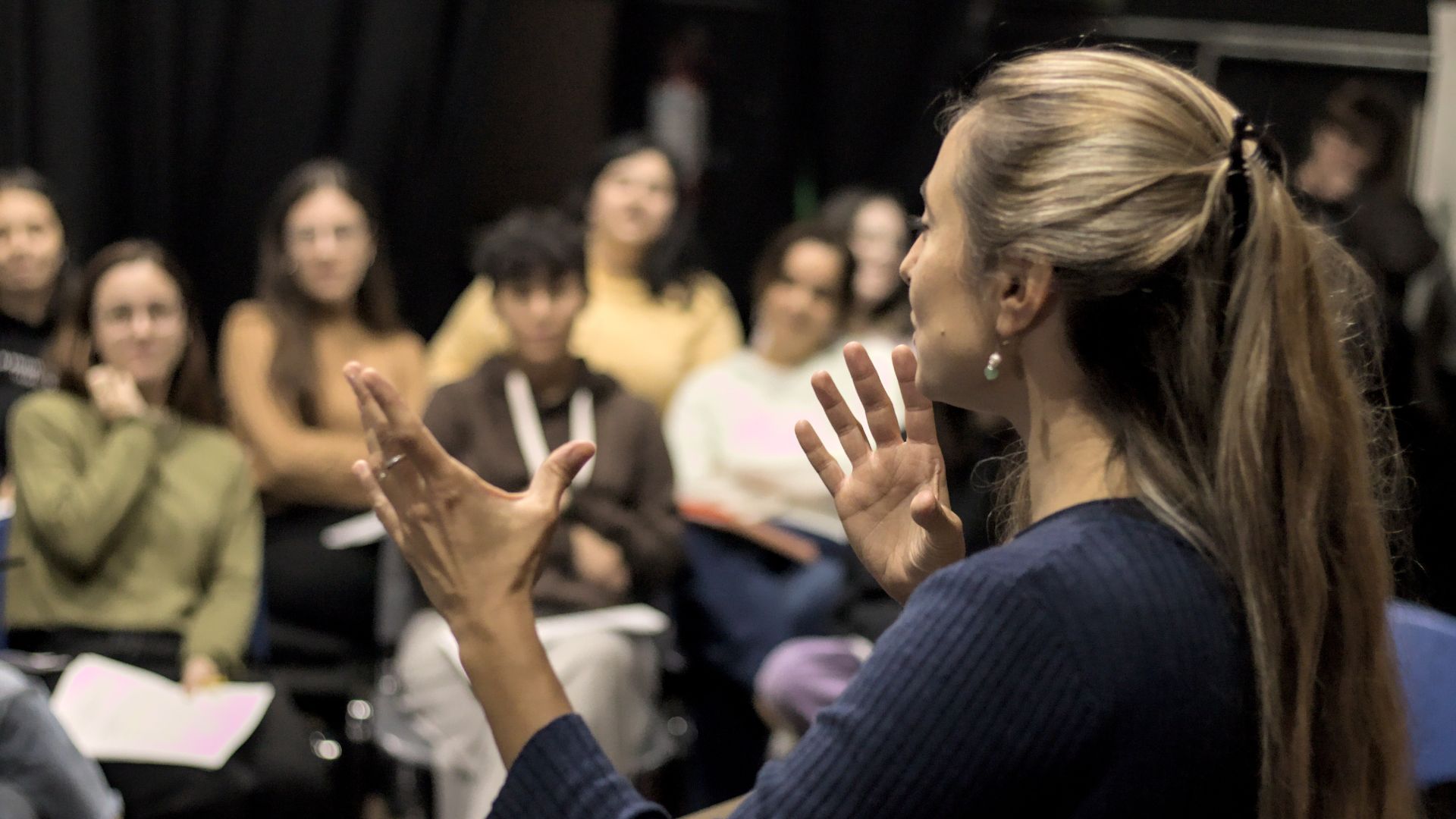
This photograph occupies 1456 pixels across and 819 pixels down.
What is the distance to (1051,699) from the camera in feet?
2.90

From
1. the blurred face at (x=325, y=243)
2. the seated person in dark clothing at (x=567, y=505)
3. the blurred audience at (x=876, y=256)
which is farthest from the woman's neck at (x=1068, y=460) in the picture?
the blurred audience at (x=876, y=256)

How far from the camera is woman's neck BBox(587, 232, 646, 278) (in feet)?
12.2

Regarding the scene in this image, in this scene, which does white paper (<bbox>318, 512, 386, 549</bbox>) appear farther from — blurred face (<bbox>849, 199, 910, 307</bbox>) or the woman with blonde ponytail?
the woman with blonde ponytail

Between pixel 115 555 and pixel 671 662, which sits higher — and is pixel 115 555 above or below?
above

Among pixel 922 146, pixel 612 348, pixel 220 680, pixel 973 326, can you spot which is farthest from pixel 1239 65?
pixel 973 326

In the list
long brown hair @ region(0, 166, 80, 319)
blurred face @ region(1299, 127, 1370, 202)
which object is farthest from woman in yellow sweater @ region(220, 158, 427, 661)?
blurred face @ region(1299, 127, 1370, 202)

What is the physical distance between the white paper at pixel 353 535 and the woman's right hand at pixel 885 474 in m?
1.84

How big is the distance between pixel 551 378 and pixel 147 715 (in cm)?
100

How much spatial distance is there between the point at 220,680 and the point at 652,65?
2.65 m

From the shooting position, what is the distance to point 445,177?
3949 millimetres

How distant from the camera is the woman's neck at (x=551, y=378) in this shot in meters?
2.99

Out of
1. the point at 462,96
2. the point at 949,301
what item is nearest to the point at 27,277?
the point at 462,96

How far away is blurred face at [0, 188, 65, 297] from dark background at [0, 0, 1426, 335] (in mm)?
435

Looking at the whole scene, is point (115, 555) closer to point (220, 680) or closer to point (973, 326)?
point (220, 680)
